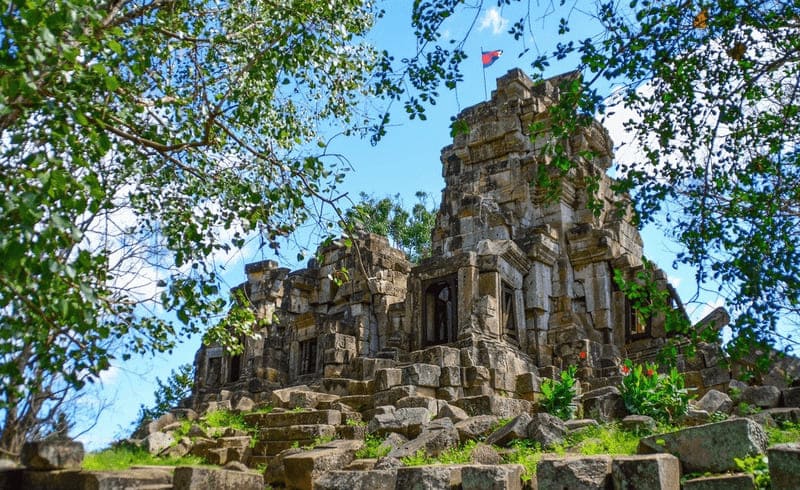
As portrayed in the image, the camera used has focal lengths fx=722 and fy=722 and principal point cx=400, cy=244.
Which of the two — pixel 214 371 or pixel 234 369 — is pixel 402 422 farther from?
pixel 214 371

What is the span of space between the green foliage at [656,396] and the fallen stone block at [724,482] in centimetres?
330

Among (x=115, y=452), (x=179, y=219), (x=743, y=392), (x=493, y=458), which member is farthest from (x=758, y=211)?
(x=115, y=452)

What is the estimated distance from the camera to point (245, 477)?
22.4ft

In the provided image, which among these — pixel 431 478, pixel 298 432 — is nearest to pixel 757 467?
pixel 431 478

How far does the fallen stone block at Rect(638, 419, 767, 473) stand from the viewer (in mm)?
5535

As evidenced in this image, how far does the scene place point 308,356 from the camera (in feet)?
66.4

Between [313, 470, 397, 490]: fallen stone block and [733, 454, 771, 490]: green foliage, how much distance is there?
2881 mm

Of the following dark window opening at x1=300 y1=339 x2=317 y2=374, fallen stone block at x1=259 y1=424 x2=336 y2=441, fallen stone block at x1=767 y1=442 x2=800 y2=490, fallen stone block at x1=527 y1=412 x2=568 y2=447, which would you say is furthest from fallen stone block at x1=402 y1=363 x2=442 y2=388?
dark window opening at x1=300 y1=339 x2=317 y2=374

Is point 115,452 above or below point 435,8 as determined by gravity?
below

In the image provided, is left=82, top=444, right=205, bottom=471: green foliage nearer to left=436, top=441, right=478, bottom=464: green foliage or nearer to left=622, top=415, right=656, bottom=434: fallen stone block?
left=436, top=441, right=478, bottom=464: green foliage

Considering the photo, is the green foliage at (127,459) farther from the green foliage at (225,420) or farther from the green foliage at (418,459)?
the green foliage at (418,459)

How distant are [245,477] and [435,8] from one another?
496 centimetres

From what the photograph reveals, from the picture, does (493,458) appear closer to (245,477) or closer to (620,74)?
(245,477)

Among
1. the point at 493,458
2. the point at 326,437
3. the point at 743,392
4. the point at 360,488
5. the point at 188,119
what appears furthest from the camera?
the point at 326,437
